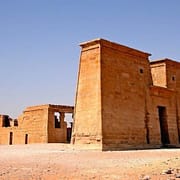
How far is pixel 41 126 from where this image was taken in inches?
1145

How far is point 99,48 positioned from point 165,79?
318 inches

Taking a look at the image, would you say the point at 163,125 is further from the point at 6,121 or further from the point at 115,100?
the point at 6,121

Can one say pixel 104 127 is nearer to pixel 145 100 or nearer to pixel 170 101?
pixel 145 100

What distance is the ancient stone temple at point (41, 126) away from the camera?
28609 millimetres

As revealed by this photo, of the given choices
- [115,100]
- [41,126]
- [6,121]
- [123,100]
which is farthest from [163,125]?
[6,121]

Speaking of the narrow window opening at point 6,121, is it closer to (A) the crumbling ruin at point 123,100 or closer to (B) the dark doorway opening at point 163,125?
(A) the crumbling ruin at point 123,100

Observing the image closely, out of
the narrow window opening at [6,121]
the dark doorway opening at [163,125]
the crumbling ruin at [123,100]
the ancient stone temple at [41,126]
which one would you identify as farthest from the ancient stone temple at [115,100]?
the narrow window opening at [6,121]

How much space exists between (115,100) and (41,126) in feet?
42.6

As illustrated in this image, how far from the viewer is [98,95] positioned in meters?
17.0

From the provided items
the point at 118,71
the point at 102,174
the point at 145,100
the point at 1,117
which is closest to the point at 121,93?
the point at 118,71

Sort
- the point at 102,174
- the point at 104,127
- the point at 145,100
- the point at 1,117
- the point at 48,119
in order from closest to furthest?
the point at 102,174 → the point at 104,127 → the point at 145,100 → the point at 48,119 → the point at 1,117

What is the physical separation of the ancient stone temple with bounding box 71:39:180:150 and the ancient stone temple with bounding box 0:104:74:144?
10.7 metres

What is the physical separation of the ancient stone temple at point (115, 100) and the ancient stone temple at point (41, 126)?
10.7m

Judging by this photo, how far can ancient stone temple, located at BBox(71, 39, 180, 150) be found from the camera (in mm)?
17000
